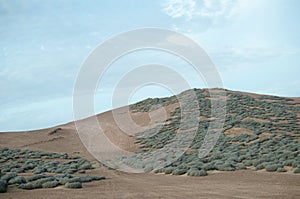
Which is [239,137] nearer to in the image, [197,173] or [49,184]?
[197,173]

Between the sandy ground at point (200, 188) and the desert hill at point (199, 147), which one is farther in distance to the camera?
the desert hill at point (199, 147)

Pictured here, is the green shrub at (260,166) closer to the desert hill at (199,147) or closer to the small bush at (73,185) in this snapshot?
the desert hill at (199,147)

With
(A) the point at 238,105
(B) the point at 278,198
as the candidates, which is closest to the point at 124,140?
(A) the point at 238,105

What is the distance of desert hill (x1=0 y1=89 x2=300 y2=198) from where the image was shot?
44.2 ft

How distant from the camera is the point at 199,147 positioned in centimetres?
3303

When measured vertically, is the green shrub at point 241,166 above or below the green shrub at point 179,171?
above

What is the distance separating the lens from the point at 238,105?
53.7 metres

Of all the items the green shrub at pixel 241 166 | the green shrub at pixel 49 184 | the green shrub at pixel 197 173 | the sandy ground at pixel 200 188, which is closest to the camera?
the sandy ground at pixel 200 188

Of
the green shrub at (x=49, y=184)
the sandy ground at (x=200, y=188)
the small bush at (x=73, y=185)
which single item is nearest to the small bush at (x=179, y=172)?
the sandy ground at (x=200, y=188)

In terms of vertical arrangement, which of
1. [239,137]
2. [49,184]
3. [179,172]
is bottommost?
[179,172]

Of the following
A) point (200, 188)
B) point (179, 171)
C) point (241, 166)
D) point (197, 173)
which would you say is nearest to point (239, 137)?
point (241, 166)

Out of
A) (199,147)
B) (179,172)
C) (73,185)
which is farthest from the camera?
(199,147)

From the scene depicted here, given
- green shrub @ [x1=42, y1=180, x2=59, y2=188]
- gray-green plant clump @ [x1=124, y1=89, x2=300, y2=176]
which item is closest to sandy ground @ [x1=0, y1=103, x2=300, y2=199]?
green shrub @ [x1=42, y1=180, x2=59, y2=188]

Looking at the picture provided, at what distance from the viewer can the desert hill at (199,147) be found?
13.5 metres
